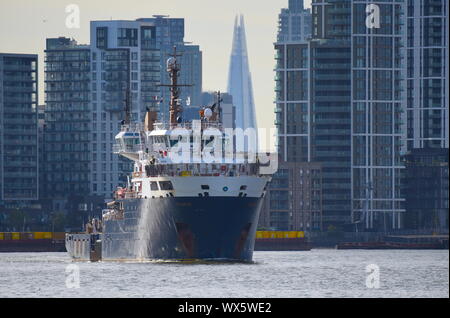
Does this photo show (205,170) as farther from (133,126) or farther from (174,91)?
(133,126)

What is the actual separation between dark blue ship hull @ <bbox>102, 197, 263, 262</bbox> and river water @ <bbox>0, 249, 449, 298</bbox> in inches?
56.3

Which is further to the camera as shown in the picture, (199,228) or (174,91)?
(174,91)

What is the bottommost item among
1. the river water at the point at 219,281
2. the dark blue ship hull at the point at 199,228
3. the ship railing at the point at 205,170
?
the river water at the point at 219,281

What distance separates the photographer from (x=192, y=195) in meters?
147

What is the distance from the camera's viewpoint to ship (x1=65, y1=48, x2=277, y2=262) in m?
147

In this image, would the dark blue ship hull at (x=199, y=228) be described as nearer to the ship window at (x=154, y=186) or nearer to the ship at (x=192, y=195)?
the ship at (x=192, y=195)

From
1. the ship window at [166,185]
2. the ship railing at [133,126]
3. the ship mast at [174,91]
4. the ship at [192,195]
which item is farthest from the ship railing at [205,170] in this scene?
the ship railing at [133,126]

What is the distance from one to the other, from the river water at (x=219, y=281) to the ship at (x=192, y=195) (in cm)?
187

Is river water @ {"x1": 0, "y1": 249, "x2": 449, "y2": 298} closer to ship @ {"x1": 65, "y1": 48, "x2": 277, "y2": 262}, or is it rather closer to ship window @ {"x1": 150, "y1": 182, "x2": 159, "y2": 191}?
ship @ {"x1": 65, "y1": 48, "x2": 277, "y2": 262}

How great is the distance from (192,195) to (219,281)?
63.1 ft

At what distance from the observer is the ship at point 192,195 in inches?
5797

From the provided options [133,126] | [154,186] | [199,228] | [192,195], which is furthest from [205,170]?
[133,126]
